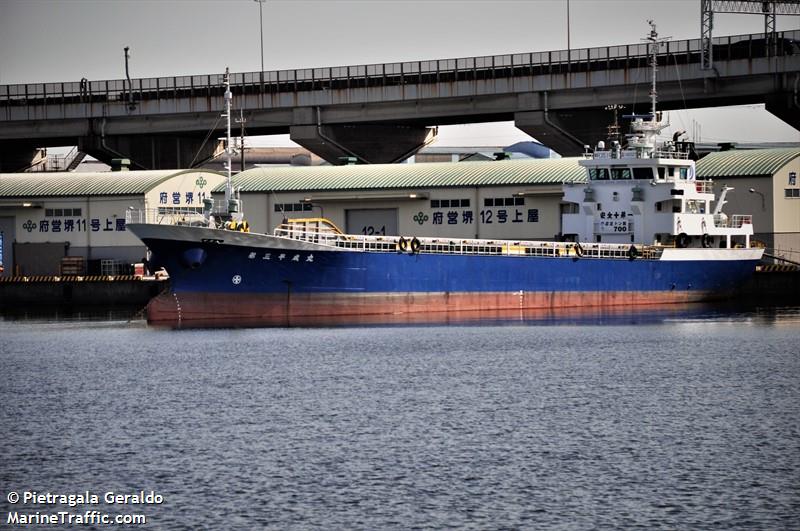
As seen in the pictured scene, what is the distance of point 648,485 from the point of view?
2992 cm

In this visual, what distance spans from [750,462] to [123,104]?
295 ft

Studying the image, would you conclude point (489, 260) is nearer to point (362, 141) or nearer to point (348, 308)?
point (348, 308)

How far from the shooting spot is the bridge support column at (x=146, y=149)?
115m

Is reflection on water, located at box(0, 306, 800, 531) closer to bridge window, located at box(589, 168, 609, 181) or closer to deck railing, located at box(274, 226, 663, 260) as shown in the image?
deck railing, located at box(274, 226, 663, 260)

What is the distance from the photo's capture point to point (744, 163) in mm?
86750

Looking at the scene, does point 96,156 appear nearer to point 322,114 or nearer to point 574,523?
point 322,114

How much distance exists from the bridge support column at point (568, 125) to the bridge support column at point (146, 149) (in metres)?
30.2

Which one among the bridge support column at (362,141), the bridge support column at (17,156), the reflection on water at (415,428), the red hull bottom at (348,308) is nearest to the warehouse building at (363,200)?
the bridge support column at (362,141)

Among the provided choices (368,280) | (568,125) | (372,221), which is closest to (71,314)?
(368,280)

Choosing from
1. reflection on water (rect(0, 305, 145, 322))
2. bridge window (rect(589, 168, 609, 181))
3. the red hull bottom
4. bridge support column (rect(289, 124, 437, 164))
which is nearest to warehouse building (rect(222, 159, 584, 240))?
bridge window (rect(589, 168, 609, 181))

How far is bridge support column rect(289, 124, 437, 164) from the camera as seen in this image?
107 meters

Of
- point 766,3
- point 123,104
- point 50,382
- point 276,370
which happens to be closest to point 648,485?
point 276,370

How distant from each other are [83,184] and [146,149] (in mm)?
17840

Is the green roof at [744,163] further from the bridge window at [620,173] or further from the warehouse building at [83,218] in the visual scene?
the warehouse building at [83,218]
